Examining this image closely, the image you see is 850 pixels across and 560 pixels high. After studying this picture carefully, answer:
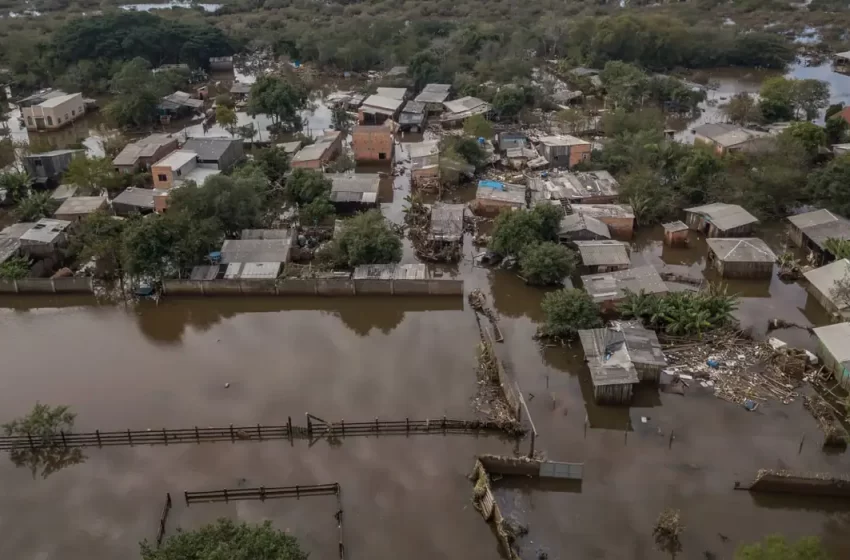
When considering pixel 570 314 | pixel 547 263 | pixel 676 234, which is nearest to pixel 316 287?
pixel 547 263

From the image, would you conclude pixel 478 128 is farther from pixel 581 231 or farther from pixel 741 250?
pixel 741 250

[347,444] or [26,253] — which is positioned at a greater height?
[26,253]

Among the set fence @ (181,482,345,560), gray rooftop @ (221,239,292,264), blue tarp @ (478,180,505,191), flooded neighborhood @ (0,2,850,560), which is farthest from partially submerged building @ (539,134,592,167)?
fence @ (181,482,345,560)

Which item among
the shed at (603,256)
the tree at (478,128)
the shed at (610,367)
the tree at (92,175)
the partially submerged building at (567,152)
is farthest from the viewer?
the tree at (478,128)

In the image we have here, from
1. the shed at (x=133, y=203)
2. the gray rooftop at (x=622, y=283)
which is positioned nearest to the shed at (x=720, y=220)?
the gray rooftop at (x=622, y=283)

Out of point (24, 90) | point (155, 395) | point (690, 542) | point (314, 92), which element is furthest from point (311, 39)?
point (690, 542)

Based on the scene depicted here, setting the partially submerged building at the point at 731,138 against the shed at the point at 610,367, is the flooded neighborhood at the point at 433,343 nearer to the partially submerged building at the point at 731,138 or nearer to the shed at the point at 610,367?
the shed at the point at 610,367

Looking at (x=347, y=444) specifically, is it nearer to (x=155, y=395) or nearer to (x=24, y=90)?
(x=155, y=395)
